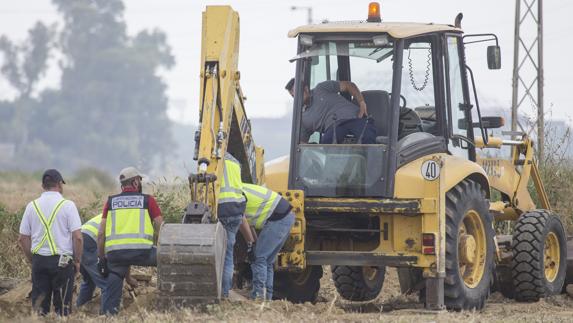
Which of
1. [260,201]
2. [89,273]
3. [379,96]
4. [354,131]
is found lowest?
[89,273]

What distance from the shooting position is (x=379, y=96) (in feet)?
39.2

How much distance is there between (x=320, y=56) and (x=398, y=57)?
92 centimetres

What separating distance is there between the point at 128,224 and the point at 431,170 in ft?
9.65

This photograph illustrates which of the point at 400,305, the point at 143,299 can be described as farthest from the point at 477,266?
the point at 143,299

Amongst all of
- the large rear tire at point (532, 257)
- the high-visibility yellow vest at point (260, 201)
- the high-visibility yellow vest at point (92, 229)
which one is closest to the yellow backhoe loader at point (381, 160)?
the high-visibility yellow vest at point (260, 201)

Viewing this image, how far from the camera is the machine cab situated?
11.6 m

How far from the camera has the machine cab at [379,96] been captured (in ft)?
38.1

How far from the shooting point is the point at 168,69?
9700 centimetres

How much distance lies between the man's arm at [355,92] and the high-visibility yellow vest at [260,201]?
1.26 metres

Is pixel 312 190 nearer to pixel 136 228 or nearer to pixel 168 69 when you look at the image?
pixel 136 228

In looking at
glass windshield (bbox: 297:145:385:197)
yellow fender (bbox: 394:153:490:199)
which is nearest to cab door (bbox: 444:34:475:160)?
yellow fender (bbox: 394:153:490:199)

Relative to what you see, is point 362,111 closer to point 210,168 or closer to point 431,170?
point 431,170

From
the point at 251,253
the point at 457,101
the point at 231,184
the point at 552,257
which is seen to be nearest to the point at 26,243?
the point at 231,184

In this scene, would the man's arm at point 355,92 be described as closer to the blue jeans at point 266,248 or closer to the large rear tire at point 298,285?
the blue jeans at point 266,248
